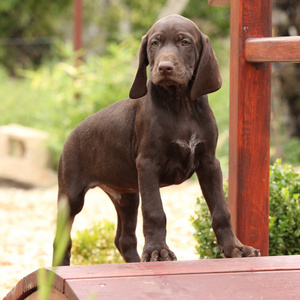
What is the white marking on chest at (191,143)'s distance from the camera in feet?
9.83

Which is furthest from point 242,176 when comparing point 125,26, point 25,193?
point 125,26

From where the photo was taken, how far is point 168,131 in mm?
3004

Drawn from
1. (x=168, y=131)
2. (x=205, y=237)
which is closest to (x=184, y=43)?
(x=168, y=131)

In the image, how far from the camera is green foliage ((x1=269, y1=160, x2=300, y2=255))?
407 cm

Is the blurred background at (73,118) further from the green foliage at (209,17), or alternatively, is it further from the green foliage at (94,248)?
the green foliage at (94,248)

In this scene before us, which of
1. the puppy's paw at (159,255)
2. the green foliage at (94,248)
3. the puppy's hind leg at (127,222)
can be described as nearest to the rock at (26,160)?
the green foliage at (94,248)

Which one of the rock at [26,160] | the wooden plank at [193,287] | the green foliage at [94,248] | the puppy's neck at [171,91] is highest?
the rock at [26,160]

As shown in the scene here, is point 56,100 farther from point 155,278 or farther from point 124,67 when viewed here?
point 155,278

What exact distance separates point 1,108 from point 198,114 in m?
11.3

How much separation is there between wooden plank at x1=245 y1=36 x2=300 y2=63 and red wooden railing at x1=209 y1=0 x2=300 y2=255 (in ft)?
0.33

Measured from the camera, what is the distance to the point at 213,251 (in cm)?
409

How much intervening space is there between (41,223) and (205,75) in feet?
16.6

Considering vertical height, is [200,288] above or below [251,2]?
below

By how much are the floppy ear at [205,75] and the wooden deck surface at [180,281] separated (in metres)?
0.78
